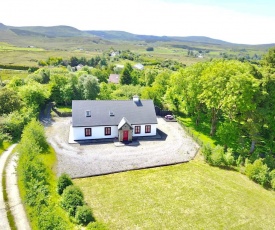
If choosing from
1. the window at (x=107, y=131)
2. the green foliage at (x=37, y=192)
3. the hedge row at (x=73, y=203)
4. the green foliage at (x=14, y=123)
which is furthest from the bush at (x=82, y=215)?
the green foliage at (x=14, y=123)

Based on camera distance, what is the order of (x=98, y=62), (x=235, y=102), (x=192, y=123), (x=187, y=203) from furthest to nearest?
(x=98, y=62) < (x=192, y=123) < (x=235, y=102) < (x=187, y=203)

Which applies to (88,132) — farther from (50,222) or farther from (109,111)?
(50,222)

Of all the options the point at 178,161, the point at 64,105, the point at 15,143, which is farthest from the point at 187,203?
the point at 64,105

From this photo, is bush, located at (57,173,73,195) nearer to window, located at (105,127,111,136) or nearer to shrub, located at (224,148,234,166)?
window, located at (105,127,111,136)

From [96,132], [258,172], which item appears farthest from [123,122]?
[258,172]

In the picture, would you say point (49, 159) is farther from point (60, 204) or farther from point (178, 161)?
point (178, 161)

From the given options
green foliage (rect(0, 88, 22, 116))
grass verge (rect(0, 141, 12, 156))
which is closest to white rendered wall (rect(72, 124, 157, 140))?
grass verge (rect(0, 141, 12, 156))

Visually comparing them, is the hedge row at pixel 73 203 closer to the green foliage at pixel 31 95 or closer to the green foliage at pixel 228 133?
the green foliage at pixel 228 133
